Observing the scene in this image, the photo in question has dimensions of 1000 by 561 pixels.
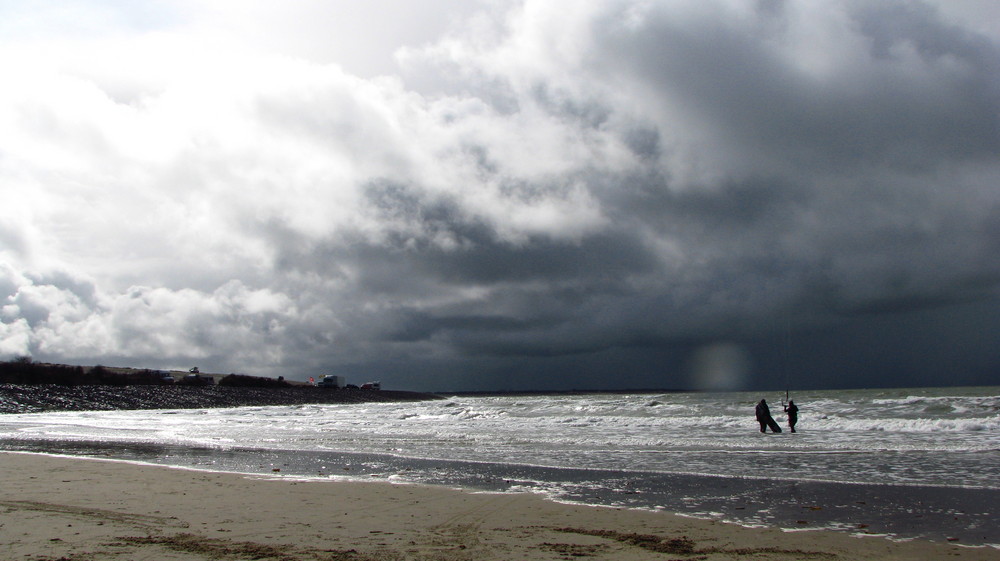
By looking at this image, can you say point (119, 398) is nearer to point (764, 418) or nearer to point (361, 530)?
point (764, 418)

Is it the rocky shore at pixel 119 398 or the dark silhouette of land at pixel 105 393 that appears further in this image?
the dark silhouette of land at pixel 105 393

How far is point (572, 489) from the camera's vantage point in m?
13.5

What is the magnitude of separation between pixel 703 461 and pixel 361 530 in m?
11.9

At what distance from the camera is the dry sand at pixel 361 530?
788 centimetres

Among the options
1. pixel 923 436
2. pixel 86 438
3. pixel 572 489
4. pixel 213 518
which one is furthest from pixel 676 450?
pixel 86 438

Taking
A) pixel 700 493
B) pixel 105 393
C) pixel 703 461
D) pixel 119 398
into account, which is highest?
pixel 700 493

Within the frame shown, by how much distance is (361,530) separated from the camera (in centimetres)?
918

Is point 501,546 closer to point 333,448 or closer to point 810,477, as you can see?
point 810,477

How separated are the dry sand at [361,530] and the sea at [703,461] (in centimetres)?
102

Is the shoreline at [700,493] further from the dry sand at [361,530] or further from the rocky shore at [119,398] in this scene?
the rocky shore at [119,398]

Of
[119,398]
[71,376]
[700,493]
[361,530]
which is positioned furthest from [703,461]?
[71,376]

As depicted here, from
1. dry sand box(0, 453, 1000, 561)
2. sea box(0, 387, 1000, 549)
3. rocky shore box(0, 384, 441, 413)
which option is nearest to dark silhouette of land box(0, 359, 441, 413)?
rocky shore box(0, 384, 441, 413)

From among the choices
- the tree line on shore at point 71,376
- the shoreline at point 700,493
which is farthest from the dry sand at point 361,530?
the tree line on shore at point 71,376

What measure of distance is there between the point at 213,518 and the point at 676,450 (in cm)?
1536
